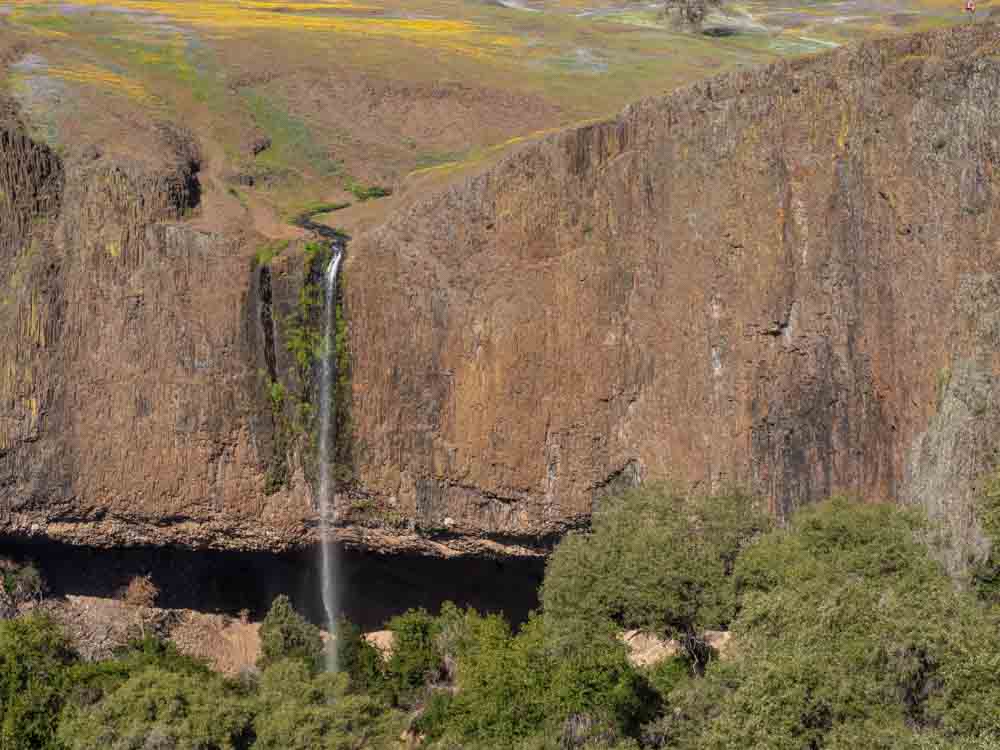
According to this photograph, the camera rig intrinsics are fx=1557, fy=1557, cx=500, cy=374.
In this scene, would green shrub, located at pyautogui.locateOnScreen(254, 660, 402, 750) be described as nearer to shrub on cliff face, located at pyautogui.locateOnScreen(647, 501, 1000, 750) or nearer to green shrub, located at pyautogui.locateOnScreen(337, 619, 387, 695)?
green shrub, located at pyautogui.locateOnScreen(337, 619, 387, 695)

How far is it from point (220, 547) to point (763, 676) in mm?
22746

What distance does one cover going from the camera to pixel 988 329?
33094 millimetres

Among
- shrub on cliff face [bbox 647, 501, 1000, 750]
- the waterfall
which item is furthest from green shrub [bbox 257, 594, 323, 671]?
shrub on cliff face [bbox 647, 501, 1000, 750]

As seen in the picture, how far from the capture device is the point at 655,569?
32188mm

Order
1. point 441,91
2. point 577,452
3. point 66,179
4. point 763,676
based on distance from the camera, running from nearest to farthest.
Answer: point 763,676 < point 577,452 < point 66,179 < point 441,91

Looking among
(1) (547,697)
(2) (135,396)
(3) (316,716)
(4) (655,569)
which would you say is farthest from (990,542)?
(2) (135,396)

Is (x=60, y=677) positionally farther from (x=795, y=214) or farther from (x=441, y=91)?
(x=441, y=91)

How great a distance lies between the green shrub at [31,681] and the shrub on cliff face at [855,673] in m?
16.2

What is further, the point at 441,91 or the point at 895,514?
the point at 441,91

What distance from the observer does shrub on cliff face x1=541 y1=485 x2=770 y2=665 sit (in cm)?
3216

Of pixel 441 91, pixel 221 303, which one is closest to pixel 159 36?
pixel 441 91

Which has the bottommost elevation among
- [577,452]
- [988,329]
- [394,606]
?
[394,606]

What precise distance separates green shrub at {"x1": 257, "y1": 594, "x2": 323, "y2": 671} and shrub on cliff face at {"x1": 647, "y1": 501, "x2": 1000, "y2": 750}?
16.1 m

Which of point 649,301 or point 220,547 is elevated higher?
point 649,301
